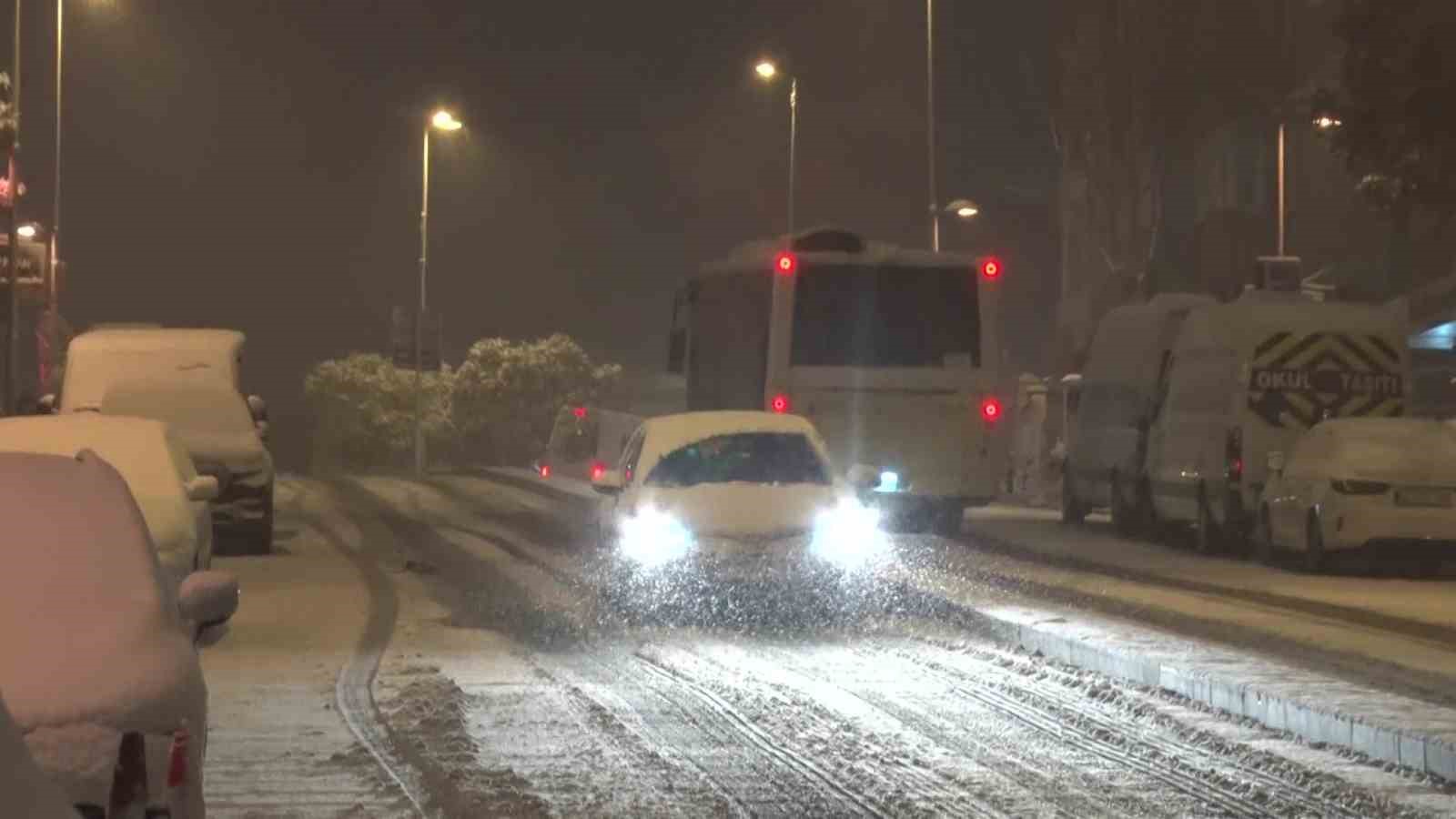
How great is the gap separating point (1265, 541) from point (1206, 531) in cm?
204

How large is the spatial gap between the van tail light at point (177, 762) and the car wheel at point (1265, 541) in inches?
791

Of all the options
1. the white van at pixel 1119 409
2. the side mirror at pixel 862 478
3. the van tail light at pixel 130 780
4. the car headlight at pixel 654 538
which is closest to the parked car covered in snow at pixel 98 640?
the van tail light at pixel 130 780

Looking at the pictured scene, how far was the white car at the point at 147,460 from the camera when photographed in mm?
16391

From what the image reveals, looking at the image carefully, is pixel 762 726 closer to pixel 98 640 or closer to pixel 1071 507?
pixel 98 640

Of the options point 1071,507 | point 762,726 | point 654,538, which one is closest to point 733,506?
point 654,538

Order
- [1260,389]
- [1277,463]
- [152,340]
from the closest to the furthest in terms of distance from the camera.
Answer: [1277,463]
[1260,389]
[152,340]

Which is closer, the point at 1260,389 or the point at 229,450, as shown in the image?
the point at 229,450

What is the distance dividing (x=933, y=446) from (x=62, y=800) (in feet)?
80.3

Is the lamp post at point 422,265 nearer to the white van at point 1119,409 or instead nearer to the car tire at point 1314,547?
the white van at point 1119,409

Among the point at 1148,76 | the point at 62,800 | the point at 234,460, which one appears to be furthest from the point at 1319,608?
the point at 1148,76

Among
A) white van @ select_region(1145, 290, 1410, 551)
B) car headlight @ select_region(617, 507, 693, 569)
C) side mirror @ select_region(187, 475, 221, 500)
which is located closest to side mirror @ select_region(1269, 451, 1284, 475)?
white van @ select_region(1145, 290, 1410, 551)

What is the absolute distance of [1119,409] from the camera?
32.1 meters

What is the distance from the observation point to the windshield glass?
1108 inches

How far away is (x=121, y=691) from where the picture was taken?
6688mm
